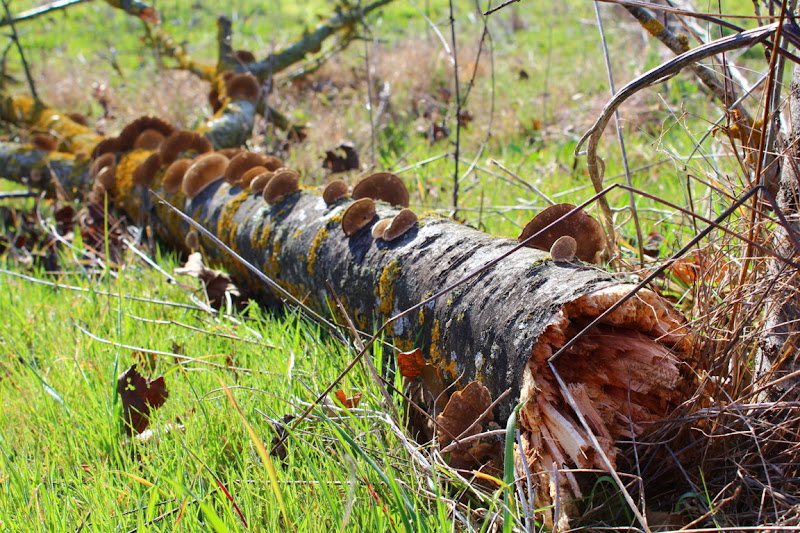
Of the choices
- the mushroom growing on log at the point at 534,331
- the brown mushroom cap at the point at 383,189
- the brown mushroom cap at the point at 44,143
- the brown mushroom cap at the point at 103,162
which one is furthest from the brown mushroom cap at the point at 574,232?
the brown mushroom cap at the point at 44,143

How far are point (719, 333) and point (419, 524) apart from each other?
1010mm

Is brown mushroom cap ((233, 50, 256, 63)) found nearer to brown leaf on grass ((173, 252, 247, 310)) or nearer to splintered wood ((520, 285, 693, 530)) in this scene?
brown leaf on grass ((173, 252, 247, 310))

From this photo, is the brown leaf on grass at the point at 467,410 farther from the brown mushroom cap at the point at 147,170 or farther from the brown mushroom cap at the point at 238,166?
the brown mushroom cap at the point at 147,170

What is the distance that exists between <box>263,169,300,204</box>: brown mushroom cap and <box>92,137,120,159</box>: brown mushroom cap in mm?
2038

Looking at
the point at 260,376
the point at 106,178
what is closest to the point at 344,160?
the point at 106,178

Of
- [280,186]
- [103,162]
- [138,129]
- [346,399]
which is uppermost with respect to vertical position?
[138,129]

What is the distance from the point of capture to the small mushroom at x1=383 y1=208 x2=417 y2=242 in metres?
2.23

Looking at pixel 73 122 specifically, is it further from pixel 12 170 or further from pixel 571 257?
pixel 571 257

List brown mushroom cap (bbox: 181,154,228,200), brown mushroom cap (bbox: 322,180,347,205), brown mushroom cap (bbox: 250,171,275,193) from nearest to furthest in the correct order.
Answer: brown mushroom cap (bbox: 322,180,347,205) → brown mushroom cap (bbox: 250,171,275,193) → brown mushroom cap (bbox: 181,154,228,200)

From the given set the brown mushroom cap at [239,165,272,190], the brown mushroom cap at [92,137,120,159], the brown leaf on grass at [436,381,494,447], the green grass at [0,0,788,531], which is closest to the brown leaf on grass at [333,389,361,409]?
the green grass at [0,0,788,531]

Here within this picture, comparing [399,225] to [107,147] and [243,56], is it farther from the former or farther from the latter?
[243,56]

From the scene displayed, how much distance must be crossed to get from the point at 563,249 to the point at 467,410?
0.57 metres

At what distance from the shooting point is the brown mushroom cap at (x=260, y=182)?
301cm

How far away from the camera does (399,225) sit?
88.6 inches
